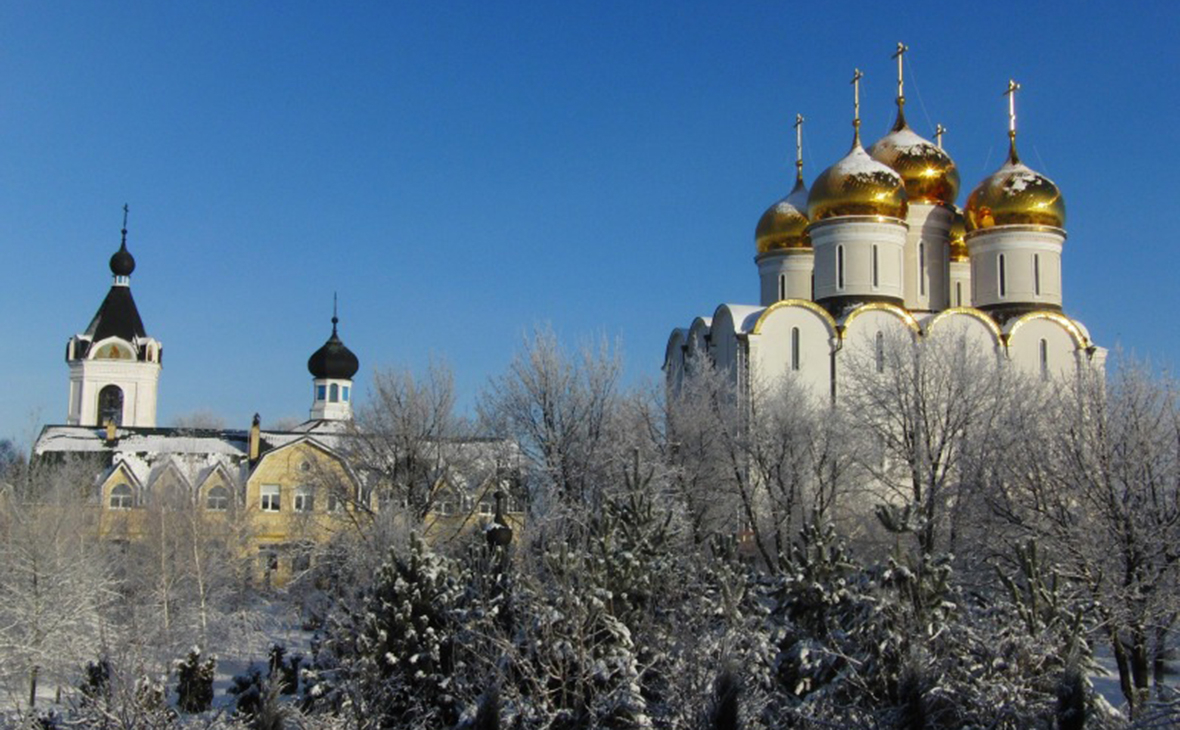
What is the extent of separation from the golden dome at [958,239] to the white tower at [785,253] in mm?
3741

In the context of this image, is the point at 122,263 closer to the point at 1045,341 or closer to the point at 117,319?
the point at 117,319

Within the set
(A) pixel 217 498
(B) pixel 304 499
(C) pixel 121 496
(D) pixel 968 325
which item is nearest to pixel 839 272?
(D) pixel 968 325

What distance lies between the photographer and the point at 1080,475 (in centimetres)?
1664

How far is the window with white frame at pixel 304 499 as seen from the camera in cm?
3306

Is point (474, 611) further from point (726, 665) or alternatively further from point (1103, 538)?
point (1103, 538)

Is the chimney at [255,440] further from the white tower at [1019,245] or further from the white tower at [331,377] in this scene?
the white tower at [1019,245]

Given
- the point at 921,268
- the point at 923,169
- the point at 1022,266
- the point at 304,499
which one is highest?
the point at 923,169

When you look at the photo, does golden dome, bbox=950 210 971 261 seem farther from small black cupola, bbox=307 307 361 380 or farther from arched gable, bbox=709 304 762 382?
small black cupola, bbox=307 307 361 380

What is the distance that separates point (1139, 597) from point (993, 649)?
5.46 metres

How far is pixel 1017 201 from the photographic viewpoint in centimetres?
3162

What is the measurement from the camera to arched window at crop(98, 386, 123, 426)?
46062mm

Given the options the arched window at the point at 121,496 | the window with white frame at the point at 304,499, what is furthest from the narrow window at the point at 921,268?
the arched window at the point at 121,496

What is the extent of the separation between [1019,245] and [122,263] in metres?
32.0

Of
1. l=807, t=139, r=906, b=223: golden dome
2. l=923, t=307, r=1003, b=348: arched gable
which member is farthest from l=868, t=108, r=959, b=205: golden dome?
l=923, t=307, r=1003, b=348: arched gable
